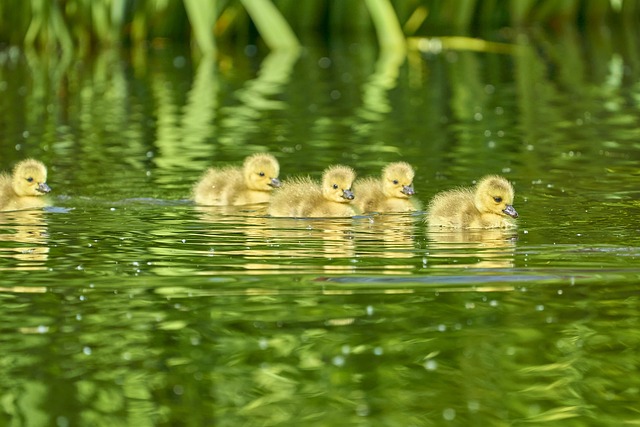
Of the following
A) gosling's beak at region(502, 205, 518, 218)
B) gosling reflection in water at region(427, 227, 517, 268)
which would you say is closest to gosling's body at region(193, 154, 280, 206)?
gosling reflection in water at region(427, 227, 517, 268)

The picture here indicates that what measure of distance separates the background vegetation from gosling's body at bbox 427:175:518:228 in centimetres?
850

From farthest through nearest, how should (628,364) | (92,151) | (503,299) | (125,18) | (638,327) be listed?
(125,18) < (92,151) < (503,299) < (638,327) < (628,364)

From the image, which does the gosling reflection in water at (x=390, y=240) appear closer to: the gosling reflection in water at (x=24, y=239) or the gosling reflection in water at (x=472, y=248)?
the gosling reflection in water at (x=472, y=248)

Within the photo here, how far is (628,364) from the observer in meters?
6.18

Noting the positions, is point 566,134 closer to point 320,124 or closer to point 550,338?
point 320,124

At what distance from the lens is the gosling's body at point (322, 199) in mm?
9727

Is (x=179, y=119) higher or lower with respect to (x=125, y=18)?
lower

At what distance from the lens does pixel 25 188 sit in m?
10.2

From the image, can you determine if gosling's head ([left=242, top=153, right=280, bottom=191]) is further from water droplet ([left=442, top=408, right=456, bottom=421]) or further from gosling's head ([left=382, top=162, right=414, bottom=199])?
water droplet ([left=442, top=408, right=456, bottom=421])

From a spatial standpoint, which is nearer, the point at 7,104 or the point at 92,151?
the point at 92,151

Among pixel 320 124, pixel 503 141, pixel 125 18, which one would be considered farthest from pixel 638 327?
pixel 125 18

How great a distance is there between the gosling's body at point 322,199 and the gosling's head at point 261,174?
2.42 ft

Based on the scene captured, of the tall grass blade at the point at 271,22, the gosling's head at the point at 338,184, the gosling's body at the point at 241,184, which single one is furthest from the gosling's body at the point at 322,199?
the tall grass blade at the point at 271,22

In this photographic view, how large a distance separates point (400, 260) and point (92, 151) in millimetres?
5631
